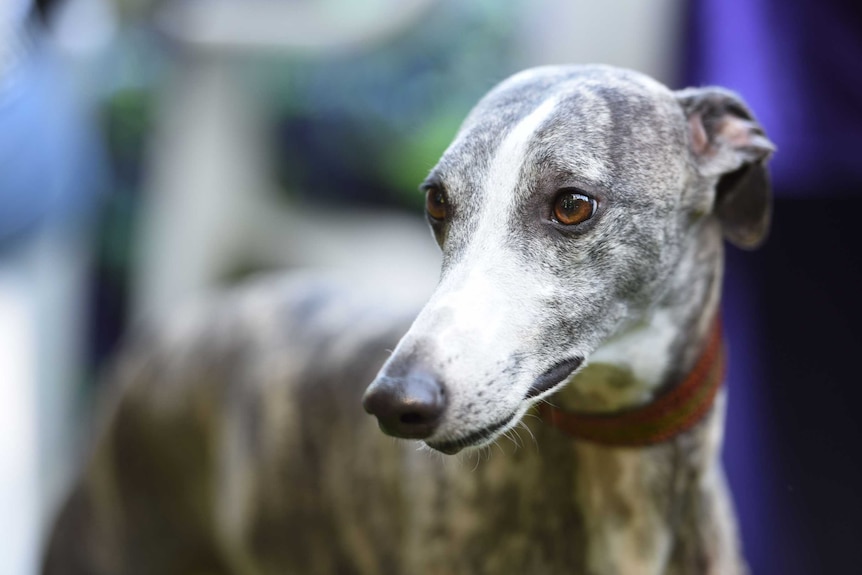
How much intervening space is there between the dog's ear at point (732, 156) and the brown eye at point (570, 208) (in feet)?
0.69

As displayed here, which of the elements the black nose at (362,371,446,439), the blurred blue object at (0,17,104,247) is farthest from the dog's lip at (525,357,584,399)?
the blurred blue object at (0,17,104,247)

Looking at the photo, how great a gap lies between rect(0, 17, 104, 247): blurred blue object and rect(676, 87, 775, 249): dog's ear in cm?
201

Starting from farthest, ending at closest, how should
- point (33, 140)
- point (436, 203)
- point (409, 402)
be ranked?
point (33, 140)
point (436, 203)
point (409, 402)

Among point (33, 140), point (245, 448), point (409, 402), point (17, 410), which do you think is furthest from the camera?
point (17, 410)

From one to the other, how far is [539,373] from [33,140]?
7.17ft

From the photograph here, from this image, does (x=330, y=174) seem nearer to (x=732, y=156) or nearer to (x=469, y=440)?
(x=732, y=156)

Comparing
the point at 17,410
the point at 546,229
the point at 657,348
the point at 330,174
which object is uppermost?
the point at 330,174

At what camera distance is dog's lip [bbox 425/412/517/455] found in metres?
1.07

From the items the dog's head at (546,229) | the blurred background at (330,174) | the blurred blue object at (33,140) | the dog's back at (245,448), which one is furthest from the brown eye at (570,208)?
the blurred blue object at (33,140)

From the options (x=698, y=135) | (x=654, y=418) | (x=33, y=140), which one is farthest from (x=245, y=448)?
(x=33, y=140)

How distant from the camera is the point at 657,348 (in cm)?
129

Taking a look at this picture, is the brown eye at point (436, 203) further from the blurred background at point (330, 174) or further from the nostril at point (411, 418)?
the blurred background at point (330, 174)

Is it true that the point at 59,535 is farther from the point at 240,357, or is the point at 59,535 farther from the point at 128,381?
the point at 240,357

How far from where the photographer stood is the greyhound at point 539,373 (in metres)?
1.11
